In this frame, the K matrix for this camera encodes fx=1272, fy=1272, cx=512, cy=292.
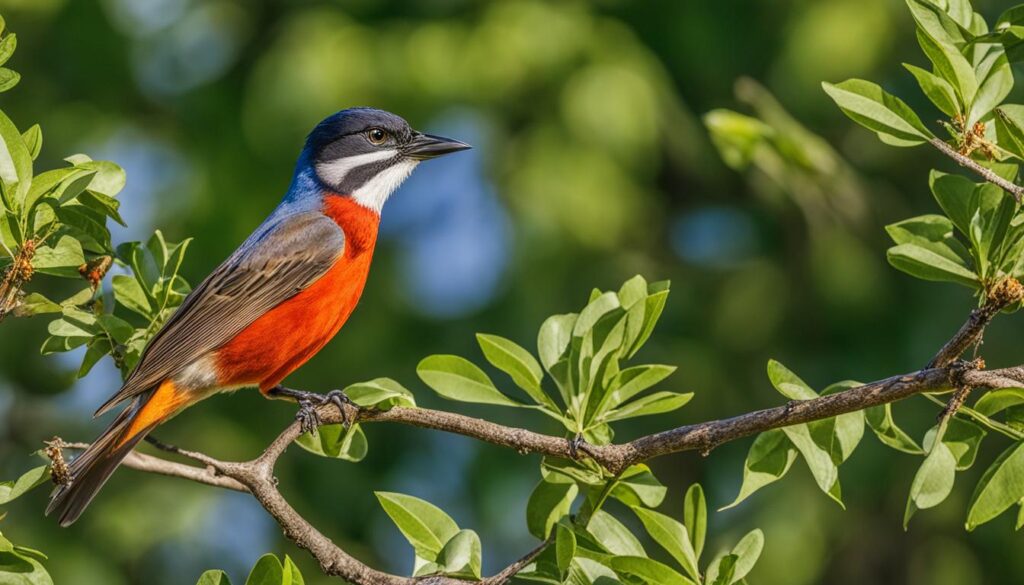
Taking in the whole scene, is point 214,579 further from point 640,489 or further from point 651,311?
point 651,311

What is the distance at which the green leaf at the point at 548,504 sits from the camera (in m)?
3.12

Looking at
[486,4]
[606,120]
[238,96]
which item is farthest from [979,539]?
[238,96]

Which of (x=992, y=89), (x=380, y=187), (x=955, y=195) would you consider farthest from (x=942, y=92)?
(x=380, y=187)

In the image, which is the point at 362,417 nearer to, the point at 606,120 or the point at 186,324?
the point at 186,324

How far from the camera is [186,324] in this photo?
4.30 metres

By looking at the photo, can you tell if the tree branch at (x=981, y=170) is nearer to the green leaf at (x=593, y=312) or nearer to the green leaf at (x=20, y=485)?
the green leaf at (x=593, y=312)

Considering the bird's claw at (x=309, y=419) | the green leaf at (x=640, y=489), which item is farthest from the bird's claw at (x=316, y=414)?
the green leaf at (x=640, y=489)

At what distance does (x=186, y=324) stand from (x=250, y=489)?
1.41 metres

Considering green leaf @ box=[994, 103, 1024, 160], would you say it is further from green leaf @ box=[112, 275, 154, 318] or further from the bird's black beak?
the bird's black beak

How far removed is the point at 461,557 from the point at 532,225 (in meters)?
4.39

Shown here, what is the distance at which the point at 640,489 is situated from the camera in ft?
10.2

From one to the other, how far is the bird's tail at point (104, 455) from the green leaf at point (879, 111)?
7.45ft

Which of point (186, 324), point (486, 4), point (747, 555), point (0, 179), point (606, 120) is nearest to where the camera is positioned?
point (747, 555)

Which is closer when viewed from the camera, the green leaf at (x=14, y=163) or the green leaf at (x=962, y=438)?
the green leaf at (x=962, y=438)
